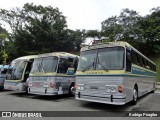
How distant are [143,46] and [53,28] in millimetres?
14566

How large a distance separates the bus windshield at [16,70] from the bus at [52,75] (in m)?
1.39

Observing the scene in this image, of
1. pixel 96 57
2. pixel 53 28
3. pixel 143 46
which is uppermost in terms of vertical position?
pixel 53 28

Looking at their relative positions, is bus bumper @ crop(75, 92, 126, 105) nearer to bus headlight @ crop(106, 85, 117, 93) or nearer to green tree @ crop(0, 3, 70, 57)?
bus headlight @ crop(106, 85, 117, 93)

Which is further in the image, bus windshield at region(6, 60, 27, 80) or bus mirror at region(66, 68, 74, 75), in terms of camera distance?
bus windshield at region(6, 60, 27, 80)

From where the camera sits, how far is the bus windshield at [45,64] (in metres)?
11.4

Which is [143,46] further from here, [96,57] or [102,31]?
[96,57]

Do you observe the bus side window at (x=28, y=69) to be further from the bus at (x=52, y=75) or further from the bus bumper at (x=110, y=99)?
the bus bumper at (x=110, y=99)

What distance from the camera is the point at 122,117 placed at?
727 centimetres

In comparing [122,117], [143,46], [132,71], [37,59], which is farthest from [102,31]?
[122,117]

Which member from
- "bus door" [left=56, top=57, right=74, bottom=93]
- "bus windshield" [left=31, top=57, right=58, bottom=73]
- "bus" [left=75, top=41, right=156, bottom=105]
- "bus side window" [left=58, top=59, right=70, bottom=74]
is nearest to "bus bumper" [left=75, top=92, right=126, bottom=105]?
"bus" [left=75, top=41, right=156, bottom=105]

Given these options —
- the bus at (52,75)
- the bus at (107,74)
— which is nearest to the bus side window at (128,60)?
the bus at (107,74)

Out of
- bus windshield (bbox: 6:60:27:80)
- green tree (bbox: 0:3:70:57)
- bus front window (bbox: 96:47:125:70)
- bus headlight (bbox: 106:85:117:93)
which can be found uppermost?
green tree (bbox: 0:3:70:57)

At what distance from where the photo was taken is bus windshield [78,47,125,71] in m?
8.36

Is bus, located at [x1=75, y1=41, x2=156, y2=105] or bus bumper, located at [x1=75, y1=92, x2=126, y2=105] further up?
bus, located at [x1=75, y1=41, x2=156, y2=105]
